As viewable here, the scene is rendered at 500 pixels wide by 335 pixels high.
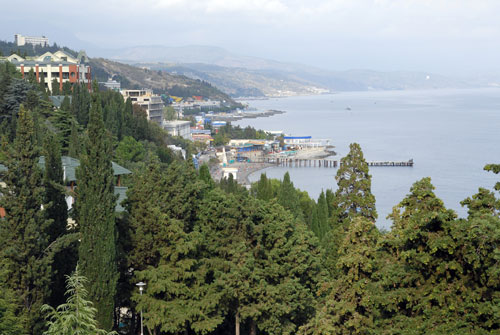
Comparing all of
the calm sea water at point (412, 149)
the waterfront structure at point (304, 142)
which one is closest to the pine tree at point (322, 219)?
the calm sea water at point (412, 149)

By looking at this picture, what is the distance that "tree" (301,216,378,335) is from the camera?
1170 centimetres

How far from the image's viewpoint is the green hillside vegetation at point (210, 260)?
9578mm

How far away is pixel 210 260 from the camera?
15336 millimetres

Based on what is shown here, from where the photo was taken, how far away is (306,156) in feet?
292

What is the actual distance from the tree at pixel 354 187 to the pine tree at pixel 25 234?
34.5 ft

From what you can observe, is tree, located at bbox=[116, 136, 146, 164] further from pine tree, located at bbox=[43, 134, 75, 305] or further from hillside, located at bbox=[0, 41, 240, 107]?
hillside, located at bbox=[0, 41, 240, 107]

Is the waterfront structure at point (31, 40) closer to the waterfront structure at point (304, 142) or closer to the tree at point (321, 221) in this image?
the waterfront structure at point (304, 142)

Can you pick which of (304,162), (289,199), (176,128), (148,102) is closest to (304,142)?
(304,162)

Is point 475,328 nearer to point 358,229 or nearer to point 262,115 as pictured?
point 358,229

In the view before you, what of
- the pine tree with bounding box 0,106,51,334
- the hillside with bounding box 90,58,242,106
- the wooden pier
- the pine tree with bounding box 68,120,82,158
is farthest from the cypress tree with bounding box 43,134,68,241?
the hillside with bounding box 90,58,242,106

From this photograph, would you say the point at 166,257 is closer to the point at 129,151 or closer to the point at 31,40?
the point at 129,151

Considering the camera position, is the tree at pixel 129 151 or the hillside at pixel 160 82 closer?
the tree at pixel 129 151

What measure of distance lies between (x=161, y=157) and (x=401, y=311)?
3090cm

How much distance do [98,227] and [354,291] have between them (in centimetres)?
569
